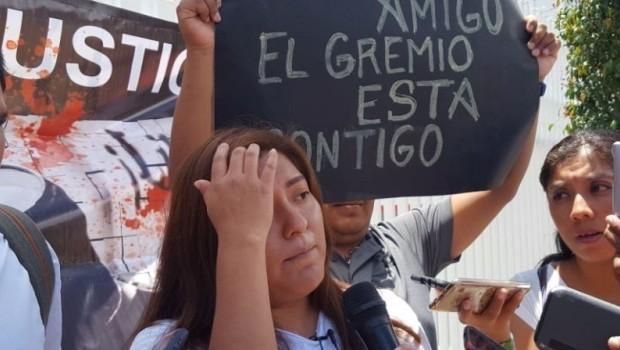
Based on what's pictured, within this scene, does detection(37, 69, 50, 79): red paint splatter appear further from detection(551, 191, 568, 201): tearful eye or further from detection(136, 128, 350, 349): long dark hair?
detection(551, 191, 568, 201): tearful eye

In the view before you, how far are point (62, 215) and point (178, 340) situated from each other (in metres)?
1.17

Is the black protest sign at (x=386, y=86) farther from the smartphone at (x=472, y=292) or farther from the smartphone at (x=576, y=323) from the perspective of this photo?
the smartphone at (x=576, y=323)

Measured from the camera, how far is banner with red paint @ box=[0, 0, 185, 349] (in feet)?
8.14

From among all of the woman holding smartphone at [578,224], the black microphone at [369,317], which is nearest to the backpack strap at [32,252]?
the black microphone at [369,317]

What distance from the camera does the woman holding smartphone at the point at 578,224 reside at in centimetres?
260

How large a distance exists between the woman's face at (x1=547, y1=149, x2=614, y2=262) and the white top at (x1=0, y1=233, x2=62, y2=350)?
162 cm

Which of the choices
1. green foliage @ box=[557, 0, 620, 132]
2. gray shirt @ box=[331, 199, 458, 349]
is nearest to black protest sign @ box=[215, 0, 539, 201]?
gray shirt @ box=[331, 199, 458, 349]

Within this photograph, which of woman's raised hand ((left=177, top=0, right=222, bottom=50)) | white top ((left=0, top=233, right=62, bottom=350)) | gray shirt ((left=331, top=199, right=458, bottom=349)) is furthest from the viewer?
gray shirt ((left=331, top=199, right=458, bottom=349))

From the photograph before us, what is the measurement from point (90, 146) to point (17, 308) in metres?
1.21

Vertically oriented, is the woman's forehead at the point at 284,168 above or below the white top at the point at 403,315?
above

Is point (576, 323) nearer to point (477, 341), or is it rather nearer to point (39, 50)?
point (477, 341)

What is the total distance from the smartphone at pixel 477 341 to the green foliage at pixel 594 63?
4252mm

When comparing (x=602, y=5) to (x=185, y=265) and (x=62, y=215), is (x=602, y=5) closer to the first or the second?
(x=62, y=215)

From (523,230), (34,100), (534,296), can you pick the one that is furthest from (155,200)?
(523,230)
